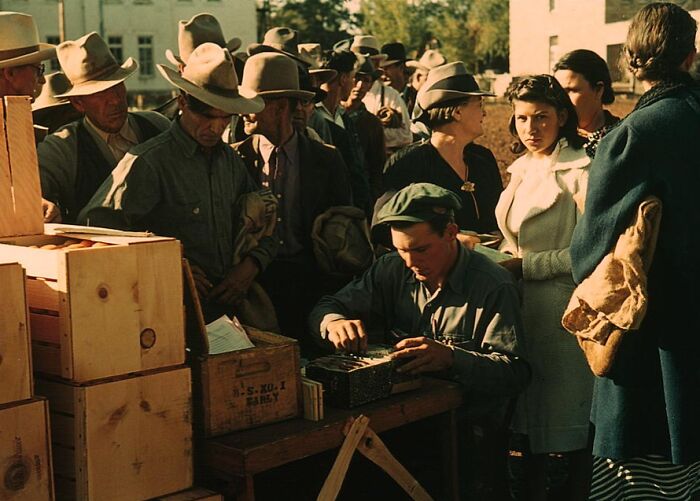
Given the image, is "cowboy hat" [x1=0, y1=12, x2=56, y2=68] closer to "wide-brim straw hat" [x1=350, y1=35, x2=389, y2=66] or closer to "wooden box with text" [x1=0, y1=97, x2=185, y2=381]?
"wooden box with text" [x1=0, y1=97, x2=185, y2=381]

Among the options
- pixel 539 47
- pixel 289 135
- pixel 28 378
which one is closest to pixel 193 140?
pixel 289 135

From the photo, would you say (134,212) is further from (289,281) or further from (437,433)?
(437,433)

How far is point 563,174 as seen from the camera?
4.89 meters

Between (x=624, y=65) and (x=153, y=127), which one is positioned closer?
(x=624, y=65)

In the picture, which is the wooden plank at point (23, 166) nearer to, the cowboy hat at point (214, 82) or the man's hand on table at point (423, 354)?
the cowboy hat at point (214, 82)

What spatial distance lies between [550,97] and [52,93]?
295cm

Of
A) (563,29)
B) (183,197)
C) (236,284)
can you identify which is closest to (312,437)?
(236,284)

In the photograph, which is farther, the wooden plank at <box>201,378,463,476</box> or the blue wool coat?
the blue wool coat

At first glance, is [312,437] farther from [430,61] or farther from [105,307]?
[430,61]

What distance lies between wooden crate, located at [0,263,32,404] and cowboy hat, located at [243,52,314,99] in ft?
8.67

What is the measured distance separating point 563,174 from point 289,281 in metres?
1.49

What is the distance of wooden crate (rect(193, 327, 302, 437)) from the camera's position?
11.9 ft

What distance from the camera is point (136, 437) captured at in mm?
3432

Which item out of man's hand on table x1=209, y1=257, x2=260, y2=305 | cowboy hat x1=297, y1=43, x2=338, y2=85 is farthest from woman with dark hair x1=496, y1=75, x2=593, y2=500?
cowboy hat x1=297, y1=43, x2=338, y2=85
